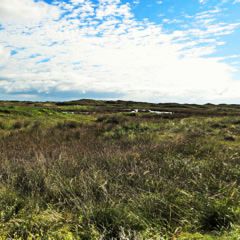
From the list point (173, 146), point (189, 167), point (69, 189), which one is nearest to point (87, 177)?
point (69, 189)

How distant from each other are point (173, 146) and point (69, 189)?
20.4ft

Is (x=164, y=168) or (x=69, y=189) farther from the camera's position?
(x=164, y=168)

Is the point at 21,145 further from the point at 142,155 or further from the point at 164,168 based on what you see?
the point at 164,168

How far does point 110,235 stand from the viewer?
5785 millimetres

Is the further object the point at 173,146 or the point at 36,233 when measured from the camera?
the point at 173,146

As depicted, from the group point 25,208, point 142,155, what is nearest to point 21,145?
point 142,155

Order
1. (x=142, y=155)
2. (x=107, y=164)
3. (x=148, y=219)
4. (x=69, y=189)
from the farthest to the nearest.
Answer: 1. (x=142, y=155)
2. (x=107, y=164)
3. (x=69, y=189)
4. (x=148, y=219)

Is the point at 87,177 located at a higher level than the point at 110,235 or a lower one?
higher

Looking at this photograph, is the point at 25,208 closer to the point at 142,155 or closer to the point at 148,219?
the point at 148,219

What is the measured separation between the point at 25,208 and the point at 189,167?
423cm

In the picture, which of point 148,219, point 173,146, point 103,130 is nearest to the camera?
point 148,219

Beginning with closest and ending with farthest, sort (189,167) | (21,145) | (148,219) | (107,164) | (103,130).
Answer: (148,219) → (189,167) → (107,164) → (21,145) → (103,130)

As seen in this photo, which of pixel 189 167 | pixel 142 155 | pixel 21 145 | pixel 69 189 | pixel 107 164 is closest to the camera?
pixel 69 189

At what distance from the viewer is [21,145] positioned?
14312 mm
